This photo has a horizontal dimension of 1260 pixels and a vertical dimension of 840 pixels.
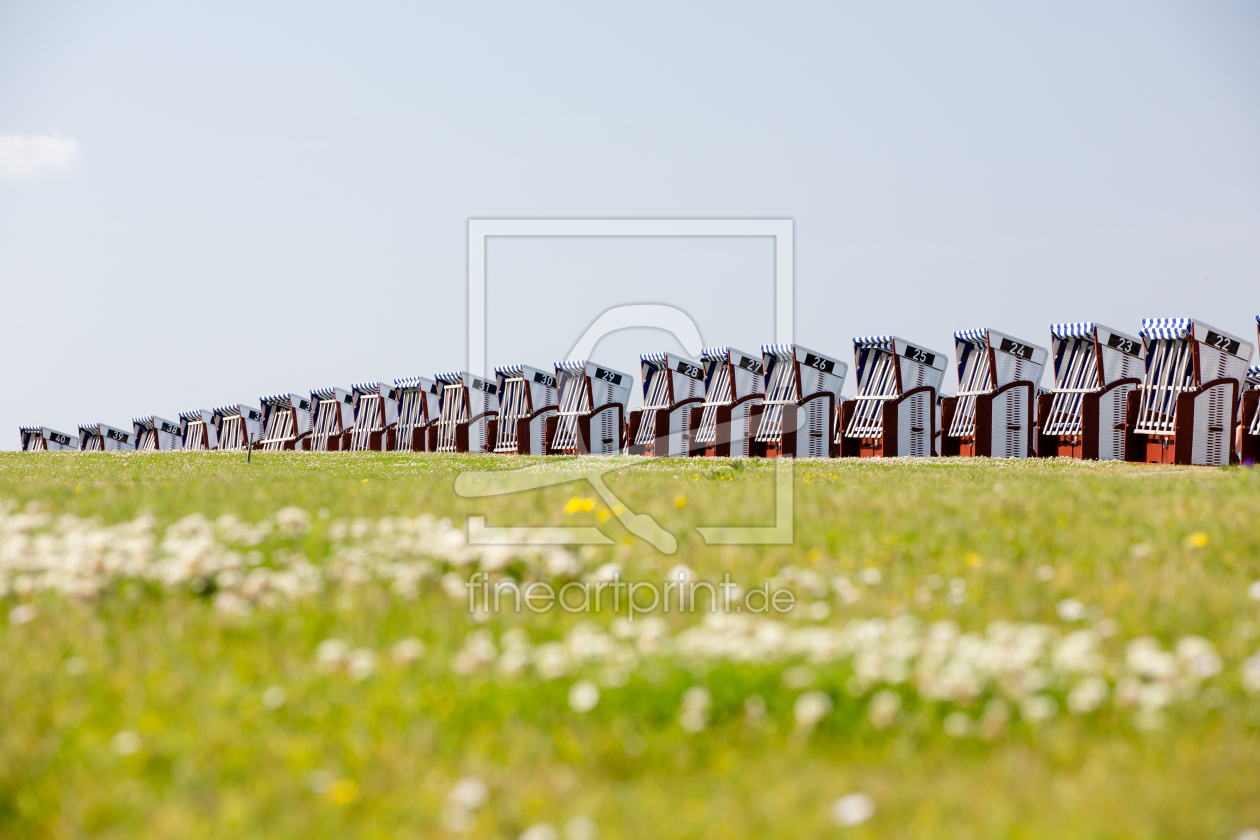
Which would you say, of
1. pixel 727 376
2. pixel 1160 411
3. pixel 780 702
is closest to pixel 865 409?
pixel 727 376

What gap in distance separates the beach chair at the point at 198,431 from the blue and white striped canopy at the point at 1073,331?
2283 inches

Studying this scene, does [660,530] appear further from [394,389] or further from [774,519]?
[394,389]

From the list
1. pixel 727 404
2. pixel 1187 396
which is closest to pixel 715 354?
pixel 727 404

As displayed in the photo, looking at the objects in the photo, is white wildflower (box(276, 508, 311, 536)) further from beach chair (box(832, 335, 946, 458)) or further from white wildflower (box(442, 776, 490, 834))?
beach chair (box(832, 335, 946, 458))

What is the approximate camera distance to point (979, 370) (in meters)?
34.2

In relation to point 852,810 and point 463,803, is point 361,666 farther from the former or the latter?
point 852,810

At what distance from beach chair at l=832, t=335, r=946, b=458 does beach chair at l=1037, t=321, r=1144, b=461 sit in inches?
160

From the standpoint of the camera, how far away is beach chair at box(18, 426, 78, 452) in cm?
8419

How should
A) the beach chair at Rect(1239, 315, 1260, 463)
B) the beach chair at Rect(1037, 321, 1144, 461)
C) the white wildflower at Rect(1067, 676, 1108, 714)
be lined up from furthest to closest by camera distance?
the beach chair at Rect(1037, 321, 1144, 461) < the beach chair at Rect(1239, 315, 1260, 463) < the white wildflower at Rect(1067, 676, 1108, 714)

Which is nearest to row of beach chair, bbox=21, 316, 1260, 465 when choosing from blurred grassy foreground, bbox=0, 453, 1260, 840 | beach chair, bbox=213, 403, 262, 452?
beach chair, bbox=213, 403, 262, 452

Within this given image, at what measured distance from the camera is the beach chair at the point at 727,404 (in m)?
40.0

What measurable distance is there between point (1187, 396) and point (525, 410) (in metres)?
29.2

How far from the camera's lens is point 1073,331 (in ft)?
105

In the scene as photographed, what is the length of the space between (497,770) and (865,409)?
33.8 meters
